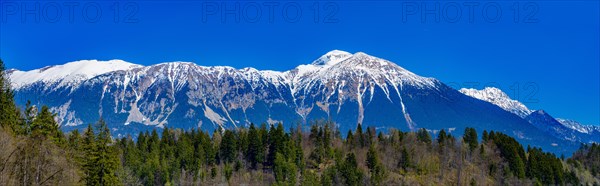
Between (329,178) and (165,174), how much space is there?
35728mm

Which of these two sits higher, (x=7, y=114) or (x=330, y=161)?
(x=7, y=114)

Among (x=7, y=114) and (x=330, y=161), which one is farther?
(x=330, y=161)

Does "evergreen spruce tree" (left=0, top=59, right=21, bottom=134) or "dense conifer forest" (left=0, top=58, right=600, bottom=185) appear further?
"dense conifer forest" (left=0, top=58, right=600, bottom=185)

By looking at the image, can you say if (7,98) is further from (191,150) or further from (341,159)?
(341,159)

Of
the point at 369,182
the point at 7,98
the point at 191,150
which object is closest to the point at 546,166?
the point at 369,182

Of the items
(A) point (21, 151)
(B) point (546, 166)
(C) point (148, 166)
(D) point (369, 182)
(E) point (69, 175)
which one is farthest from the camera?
(B) point (546, 166)

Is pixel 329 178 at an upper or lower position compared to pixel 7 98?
lower

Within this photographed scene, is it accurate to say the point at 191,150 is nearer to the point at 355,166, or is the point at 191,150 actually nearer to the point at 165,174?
the point at 165,174

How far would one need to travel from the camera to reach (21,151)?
5953 centimetres

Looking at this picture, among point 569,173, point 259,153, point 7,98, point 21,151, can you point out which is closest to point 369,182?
point 259,153

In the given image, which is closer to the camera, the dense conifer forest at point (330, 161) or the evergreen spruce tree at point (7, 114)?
the evergreen spruce tree at point (7, 114)

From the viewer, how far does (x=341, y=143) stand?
17075 centimetres

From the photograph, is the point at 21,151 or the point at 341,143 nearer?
the point at 21,151

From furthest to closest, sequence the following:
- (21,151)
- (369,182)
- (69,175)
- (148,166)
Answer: (369,182) < (148,166) < (69,175) < (21,151)
